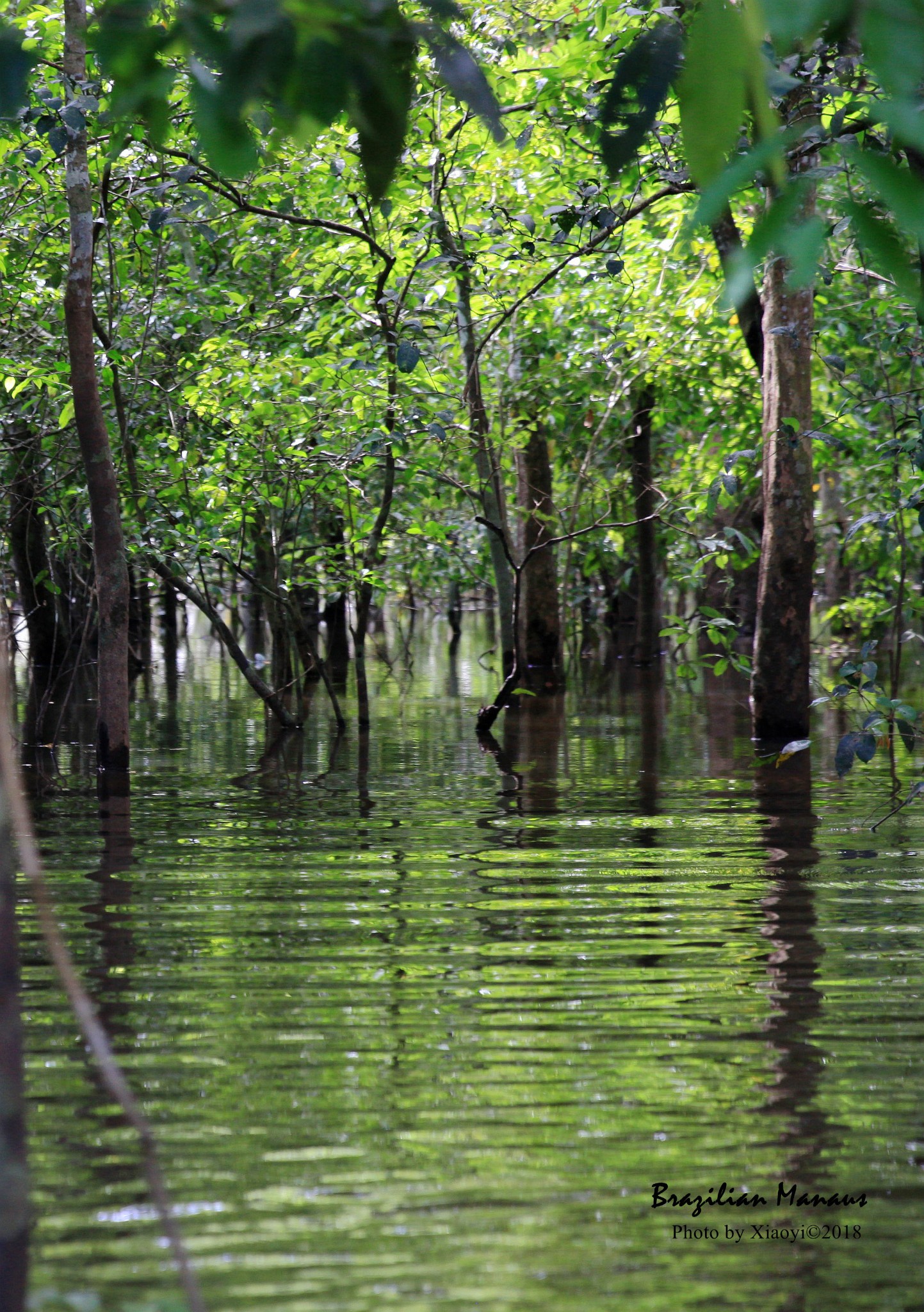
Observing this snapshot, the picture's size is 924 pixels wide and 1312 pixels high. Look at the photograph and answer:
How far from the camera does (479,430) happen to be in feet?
39.2

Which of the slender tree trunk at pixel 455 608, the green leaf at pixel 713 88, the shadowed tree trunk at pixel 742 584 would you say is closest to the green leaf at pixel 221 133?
the green leaf at pixel 713 88

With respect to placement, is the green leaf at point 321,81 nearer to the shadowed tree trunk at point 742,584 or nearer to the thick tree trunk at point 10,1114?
the thick tree trunk at point 10,1114

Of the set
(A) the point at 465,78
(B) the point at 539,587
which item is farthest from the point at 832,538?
(A) the point at 465,78

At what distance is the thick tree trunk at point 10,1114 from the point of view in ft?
5.28

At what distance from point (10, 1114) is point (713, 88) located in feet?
4.73

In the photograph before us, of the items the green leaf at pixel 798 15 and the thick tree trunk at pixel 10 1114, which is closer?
the green leaf at pixel 798 15

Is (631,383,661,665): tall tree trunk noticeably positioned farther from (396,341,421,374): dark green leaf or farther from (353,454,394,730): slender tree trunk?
(396,341,421,374): dark green leaf

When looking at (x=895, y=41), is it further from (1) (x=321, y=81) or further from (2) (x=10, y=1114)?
(2) (x=10, y=1114)

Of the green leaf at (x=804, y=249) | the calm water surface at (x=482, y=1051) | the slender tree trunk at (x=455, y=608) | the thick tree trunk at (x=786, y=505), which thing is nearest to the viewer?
the green leaf at (x=804, y=249)

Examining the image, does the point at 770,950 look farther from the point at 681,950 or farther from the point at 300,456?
the point at 300,456

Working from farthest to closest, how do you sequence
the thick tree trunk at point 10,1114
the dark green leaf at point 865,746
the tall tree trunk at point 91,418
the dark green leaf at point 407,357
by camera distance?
the dark green leaf at point 407,357 < the tall tree trunk at point 91,418 < the dark green leaf at point 865,746 < the thick tree trunk at point 10,1114

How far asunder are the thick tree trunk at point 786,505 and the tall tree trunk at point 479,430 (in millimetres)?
2332

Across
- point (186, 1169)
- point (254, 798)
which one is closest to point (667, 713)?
point (254, 798)

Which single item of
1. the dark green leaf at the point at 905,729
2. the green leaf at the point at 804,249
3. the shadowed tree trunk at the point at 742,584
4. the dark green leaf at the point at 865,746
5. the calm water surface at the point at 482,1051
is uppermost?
the shadowed tree trunk at the point at 742,584
